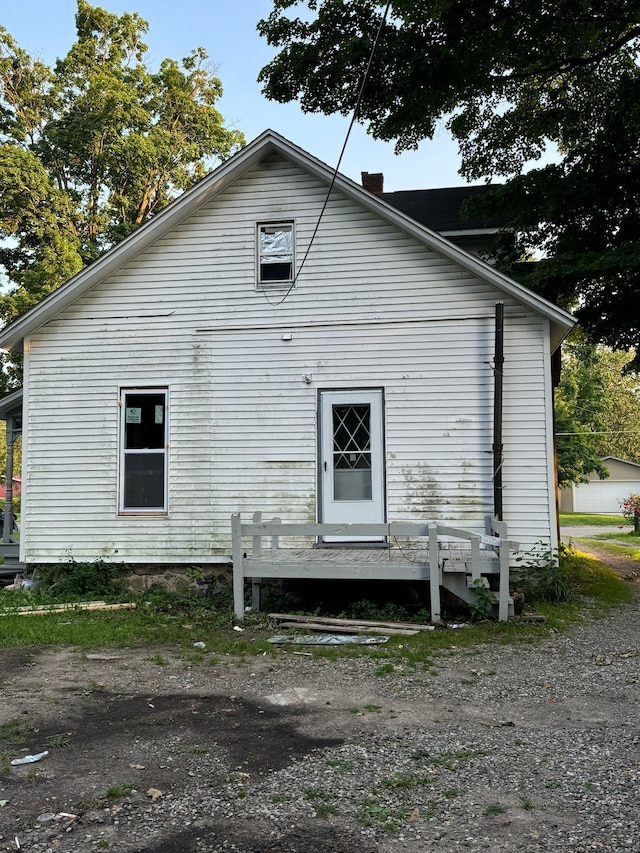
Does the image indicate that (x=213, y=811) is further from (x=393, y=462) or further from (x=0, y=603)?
(x=0, y=603)

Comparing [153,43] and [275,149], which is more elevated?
[153,43]

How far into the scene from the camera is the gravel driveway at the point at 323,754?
11.3 feet

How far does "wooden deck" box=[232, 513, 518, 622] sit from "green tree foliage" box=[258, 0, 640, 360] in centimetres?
595

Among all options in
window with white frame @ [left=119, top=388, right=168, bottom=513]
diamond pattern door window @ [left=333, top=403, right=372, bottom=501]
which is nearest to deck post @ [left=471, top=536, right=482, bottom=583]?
diamond pattern door window @ [left=333, top=403, right=372, bottom=501]

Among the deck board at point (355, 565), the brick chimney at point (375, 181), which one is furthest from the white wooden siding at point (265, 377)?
the brick chimney at point (375, 181)

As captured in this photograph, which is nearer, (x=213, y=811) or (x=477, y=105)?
(x=213, y=811)

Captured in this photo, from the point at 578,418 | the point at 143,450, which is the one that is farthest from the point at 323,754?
the point at 578,418

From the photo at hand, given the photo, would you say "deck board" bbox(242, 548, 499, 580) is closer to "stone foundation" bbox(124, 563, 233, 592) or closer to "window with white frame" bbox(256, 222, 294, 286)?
"stone foundation" bbox(124, 563, 233, 592)

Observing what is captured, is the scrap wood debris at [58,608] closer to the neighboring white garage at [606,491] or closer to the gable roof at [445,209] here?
the gable roof at [445,209]

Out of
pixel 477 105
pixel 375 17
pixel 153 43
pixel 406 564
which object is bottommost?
pixel 406 564

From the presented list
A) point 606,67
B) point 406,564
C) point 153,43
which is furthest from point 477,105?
point 153,43

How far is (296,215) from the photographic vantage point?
10.6 metres

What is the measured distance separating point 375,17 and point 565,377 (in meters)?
33.5

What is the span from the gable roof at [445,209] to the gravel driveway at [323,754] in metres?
9.37
